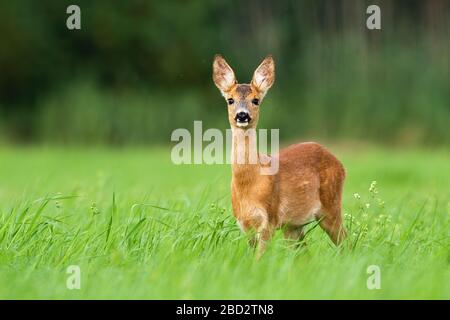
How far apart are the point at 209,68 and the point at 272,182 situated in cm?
1657

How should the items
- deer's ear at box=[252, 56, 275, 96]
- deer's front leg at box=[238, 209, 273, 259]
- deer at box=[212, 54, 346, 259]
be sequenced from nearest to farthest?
deer's front leg at box=[238, 209, 273, 259]
deer at box=[212, 54, 346, 259]
deer's ear at box=[252, 56, 275, 96]

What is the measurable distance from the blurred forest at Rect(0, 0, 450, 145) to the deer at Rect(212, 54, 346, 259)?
12.1m

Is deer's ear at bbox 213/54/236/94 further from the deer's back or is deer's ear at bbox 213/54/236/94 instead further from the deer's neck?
the deer's back

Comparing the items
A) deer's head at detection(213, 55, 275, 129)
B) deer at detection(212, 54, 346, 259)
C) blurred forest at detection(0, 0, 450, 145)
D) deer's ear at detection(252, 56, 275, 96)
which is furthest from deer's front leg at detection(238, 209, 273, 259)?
blurred forest at detection(0, 0, 450, 145)

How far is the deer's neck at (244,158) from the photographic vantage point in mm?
6949

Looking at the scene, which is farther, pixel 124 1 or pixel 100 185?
pixel 124 1

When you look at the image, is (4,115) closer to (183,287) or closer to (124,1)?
(124,1)

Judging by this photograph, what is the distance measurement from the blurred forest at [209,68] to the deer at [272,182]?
12.1 meters

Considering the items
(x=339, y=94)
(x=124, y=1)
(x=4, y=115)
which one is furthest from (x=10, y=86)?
(x=339, y=94)

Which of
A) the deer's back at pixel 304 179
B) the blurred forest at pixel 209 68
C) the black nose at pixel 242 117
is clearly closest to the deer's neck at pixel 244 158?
the black nose at pixel 242 117

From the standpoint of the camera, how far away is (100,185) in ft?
31.8

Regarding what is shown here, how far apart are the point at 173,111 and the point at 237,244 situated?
49.7ft

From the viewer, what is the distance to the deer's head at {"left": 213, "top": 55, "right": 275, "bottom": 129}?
6.91 m
